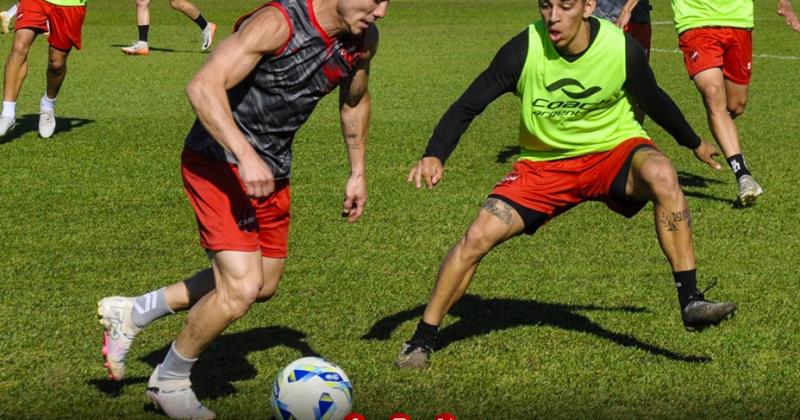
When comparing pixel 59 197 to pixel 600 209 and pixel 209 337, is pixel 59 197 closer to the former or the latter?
pixel 600 209

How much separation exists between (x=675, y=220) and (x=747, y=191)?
4258 mm

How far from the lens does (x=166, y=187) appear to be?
461 inches

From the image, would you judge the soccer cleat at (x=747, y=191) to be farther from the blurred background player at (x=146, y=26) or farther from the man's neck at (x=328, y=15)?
the blurred background player at (x=146, y=26)

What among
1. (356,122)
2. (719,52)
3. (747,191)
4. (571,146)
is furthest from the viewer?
(719,52)

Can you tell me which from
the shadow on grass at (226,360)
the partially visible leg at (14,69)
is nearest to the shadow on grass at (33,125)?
the partially visible leg at (14,69)

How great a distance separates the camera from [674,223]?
6.86 meters

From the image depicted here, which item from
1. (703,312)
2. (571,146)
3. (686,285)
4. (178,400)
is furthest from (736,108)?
(178,400)

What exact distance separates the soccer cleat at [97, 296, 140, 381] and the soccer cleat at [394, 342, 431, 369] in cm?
134

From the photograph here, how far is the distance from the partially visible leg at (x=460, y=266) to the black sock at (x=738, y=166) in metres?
4.52

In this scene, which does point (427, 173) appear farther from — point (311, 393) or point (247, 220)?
point (311, 393)

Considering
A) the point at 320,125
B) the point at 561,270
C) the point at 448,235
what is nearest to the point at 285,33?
the point at 561,270

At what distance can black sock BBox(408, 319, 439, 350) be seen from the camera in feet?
23.0

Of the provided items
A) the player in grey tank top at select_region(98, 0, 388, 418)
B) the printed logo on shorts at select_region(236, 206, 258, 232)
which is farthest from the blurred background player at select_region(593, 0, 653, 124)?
the printed logo on shorts at select_region(236, 206, 258, 232)

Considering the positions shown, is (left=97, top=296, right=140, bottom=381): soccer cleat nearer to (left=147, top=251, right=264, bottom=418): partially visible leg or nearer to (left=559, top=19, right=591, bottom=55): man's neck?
(left=147, top=251, right=264, bottom=418): partially visible leg
